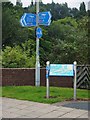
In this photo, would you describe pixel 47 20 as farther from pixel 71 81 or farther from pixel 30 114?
pixel 30 114

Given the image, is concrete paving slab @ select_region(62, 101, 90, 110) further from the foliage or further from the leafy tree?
the leafy tree

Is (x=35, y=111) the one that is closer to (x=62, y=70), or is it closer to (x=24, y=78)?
(x=62, y=70)

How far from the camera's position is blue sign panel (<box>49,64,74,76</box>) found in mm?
9844

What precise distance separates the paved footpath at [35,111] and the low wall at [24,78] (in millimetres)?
4571

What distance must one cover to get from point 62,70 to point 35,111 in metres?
2.52

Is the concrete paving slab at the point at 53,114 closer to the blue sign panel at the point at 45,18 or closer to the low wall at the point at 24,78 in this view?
the blue sign panel at the point at 45,18

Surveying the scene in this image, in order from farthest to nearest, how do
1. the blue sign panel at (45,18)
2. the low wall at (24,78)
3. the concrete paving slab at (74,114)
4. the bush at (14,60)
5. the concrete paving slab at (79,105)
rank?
the bush at (14,60) → the low wall at (24,78) → the blue sign panel at (45,18) → the concrete paving slab at (79,105) → the concrete paving slab at (74,114)

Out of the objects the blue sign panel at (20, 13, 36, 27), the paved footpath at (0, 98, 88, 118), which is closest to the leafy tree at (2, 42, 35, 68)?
the blue sign panel at (20, 13, 36, 27)

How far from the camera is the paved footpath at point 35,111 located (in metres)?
7.31

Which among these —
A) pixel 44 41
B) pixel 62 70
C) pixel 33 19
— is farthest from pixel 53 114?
pixel 44 41

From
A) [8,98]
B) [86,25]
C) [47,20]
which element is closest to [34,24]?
[47,20]

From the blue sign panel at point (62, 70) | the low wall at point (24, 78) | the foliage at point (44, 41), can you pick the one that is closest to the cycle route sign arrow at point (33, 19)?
the foliage at point (44, 41)

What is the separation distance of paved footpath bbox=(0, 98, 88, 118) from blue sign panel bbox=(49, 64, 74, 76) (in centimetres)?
153

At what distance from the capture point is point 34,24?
13.2 metres
